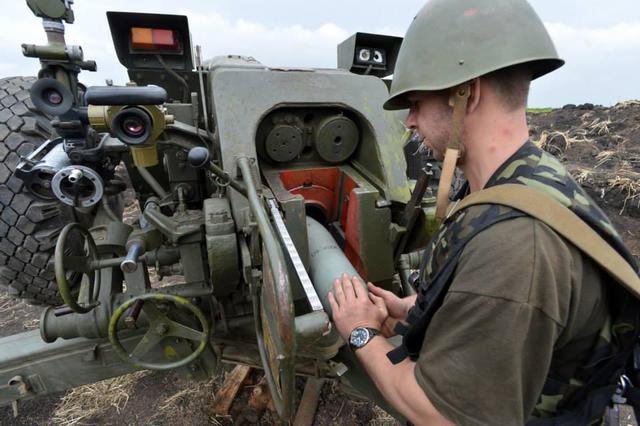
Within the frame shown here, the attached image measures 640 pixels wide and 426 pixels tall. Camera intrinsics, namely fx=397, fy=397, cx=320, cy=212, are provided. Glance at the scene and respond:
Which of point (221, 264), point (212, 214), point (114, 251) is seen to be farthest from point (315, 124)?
point (114, 251)

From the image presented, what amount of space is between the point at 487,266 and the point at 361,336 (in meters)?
0.58

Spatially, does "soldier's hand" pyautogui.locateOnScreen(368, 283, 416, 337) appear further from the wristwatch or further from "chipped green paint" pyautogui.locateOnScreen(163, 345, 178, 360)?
"chipped green paint" pyautogui.locateOnScreen(163, 345, 178, 360)

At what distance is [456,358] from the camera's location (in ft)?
3.07

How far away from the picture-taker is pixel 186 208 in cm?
232

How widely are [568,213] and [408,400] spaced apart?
0.62m

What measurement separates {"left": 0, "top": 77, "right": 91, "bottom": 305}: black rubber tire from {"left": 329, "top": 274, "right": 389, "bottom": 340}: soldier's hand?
6.20ft

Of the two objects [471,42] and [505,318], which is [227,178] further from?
[505,318]

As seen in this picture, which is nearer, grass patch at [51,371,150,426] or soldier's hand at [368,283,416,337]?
soldier's hand at [368,283,416,337]

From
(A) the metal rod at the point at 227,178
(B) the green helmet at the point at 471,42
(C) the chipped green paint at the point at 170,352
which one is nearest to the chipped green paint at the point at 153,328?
(C) the chipped green paint at the point at 170,352

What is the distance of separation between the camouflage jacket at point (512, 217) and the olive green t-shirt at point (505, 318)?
5 centimetres

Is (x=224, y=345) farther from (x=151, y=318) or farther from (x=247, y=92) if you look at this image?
(x=247, y=92)

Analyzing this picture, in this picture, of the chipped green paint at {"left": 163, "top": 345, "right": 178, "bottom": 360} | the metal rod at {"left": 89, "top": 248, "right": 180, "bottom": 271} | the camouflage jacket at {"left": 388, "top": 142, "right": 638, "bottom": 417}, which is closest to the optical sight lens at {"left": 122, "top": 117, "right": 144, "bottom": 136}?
the metal rod at {"left": 89, "top": 248, "right": 180, "bottom": 271}

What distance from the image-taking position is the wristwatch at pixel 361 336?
1.33m

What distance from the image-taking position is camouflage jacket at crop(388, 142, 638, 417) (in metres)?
1.02
